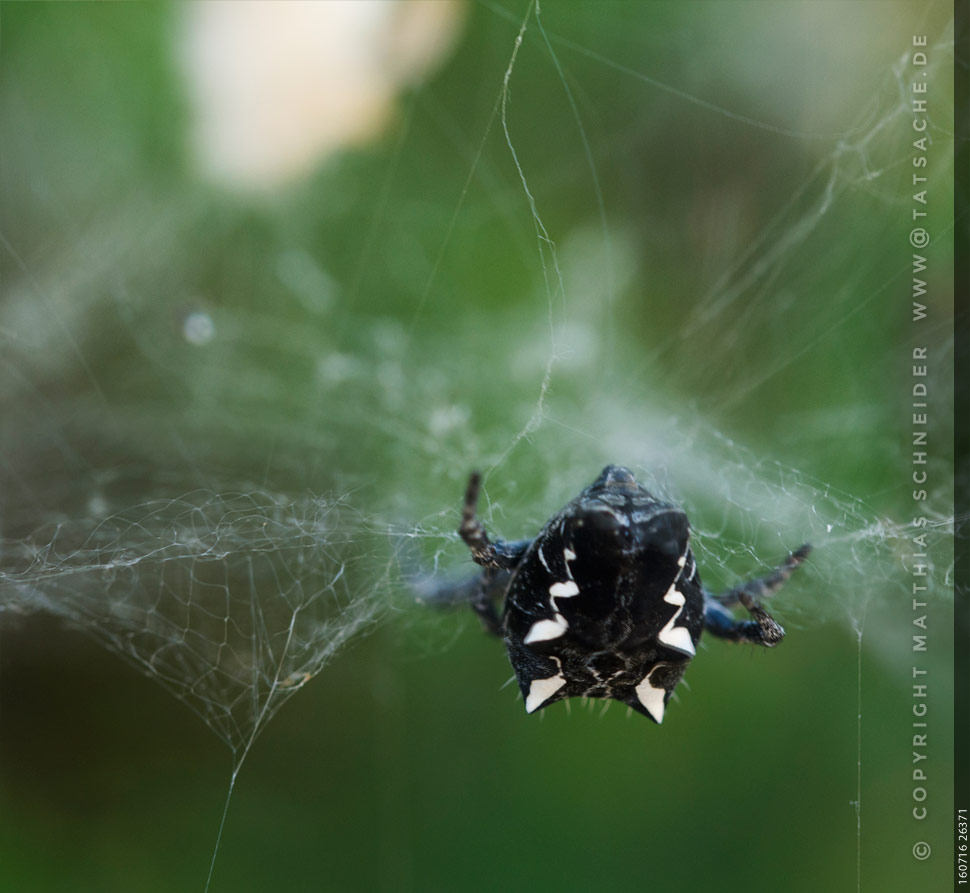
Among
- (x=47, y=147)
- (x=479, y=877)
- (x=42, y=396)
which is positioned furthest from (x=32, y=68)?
(x=479, y=877)

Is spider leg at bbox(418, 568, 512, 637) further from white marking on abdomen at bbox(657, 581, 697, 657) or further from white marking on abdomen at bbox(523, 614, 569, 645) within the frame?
white marking on abdomen at bbox(657, 581, 697, 657)

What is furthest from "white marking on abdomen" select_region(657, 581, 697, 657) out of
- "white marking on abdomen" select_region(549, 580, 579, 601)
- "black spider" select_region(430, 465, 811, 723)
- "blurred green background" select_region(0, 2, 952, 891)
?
"blurred green background" select_region(0, 2, 952, 891)

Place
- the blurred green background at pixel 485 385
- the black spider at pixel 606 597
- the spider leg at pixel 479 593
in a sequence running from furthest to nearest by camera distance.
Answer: the blurred green background at pixel 485 385
the spider leg at pixel 479 593
the black spider at pixel 606 597

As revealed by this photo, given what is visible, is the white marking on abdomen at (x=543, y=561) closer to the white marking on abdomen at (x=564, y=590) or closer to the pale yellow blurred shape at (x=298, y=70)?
the white marking on abdomen at (x=564, y=590)

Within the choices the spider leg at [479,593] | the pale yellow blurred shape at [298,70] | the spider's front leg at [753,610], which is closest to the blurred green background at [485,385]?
the pale yellow blurred shape at [298,70]

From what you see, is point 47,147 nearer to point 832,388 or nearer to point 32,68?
point 32,68

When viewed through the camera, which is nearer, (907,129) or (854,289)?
(907,129)
